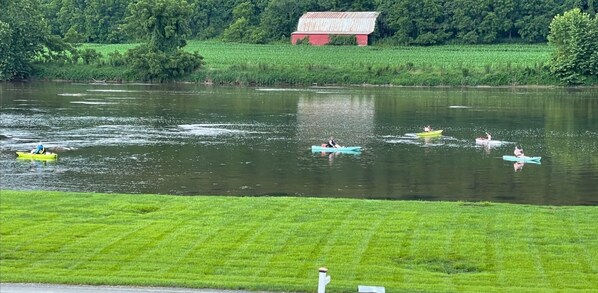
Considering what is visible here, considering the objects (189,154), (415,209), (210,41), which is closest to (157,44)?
(210,41)

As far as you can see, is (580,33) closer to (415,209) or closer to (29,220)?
(415,209)

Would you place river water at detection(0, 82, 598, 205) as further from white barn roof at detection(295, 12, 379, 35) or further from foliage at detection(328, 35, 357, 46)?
white barn roof at detection(295, 12, 379, 35)

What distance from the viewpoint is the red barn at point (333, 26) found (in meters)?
140

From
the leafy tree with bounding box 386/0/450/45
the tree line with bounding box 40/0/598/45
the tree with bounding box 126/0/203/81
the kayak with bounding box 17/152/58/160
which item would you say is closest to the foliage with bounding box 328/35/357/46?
the tree line with bounding box 40/0/598/45

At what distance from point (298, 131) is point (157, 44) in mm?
55400

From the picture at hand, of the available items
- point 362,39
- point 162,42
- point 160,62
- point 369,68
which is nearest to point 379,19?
point 362,39

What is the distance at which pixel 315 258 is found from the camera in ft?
79.6

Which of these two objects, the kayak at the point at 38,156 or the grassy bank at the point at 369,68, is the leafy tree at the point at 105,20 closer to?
the grassy bank at the point at 369,68

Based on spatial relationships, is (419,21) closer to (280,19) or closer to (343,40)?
(343,40)

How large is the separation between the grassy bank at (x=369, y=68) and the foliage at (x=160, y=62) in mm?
1386

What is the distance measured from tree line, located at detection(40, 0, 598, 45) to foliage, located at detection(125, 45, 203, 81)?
9.80 metres

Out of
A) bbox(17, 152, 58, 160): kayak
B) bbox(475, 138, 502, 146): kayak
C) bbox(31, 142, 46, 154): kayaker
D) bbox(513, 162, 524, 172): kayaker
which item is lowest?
bbox(513, 162, 524, 172): kayaker

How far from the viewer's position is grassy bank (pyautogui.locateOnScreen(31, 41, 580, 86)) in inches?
4498

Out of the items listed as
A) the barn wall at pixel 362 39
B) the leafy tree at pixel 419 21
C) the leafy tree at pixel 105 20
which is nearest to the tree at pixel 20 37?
the leafy tree at pixel 105 20
